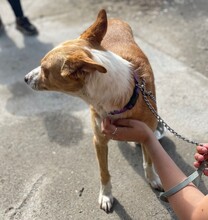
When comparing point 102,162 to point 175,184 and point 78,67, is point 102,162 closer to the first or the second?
point 175,184

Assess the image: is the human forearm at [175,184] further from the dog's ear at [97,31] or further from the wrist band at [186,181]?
the dog's ear at [97,31]

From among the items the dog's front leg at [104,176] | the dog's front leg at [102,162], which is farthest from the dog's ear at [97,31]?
the dog's front leg at [104,176]

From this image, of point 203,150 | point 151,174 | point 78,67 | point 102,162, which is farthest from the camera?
point 151,174

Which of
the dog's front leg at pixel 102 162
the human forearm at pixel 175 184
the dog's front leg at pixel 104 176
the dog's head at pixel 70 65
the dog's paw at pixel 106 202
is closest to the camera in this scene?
the human forearm at pixel 175 184

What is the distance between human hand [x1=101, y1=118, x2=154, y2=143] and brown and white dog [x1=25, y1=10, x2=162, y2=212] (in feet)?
0.24

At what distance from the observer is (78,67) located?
2.38 meters

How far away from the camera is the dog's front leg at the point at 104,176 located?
308cm

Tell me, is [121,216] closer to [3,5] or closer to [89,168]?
[89,168]

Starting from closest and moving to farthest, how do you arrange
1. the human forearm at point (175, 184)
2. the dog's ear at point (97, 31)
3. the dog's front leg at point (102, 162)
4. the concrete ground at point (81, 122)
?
the human forearm at point (175, 184) → the dog's ear at point (97, 31) → the dog's front leg at point (102, 162) → the concrete ground at point (81, 122)

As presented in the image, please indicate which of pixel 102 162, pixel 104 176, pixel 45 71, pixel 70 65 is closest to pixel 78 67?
pixel 70 65

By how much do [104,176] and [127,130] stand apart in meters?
0.83

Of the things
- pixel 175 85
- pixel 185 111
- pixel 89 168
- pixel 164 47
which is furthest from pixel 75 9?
pixel 89 168

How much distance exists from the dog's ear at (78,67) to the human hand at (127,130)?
456 mm

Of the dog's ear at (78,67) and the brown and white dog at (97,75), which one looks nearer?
the dog's ear at (78,67)
